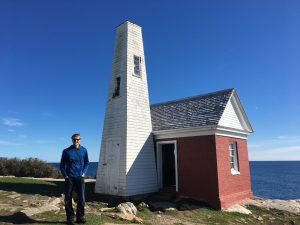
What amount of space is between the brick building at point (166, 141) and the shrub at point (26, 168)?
41.2 ft

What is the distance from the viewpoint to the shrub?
26281 mm

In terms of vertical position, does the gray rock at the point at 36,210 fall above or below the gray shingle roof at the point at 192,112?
below

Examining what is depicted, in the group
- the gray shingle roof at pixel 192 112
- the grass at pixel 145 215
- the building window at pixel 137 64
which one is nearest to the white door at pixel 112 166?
the grass at pixel 145 215

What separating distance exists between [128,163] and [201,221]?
15.9 feet

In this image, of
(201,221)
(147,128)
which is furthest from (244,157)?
(201,221)

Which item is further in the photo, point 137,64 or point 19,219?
point 137,64

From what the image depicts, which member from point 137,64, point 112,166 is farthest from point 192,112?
point 112,166

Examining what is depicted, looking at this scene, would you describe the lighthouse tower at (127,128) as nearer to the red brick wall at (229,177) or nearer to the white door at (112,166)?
the white door at (112,166)

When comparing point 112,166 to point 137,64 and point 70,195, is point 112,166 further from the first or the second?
point 70,195

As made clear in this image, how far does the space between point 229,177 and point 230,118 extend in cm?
336

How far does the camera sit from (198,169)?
47.8 ft

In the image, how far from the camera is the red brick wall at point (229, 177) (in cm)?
1420

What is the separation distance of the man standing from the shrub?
65.3ft

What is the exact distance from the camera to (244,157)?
17.6 m
